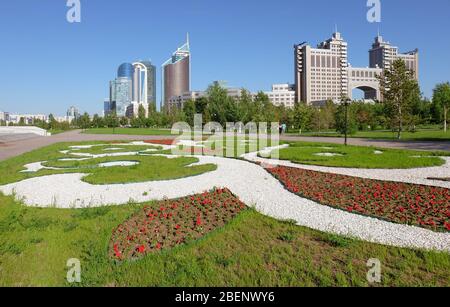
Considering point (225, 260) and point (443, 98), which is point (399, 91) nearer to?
point (443, 98)

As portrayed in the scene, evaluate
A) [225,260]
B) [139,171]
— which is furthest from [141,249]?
[139,171]

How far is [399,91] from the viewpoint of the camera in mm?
31812

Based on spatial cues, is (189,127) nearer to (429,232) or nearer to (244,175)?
(244,175)

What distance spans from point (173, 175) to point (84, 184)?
3.21 meters

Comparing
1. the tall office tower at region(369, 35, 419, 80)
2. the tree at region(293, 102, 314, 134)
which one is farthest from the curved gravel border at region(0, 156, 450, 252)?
the tall office tower at region(369, 35, 419, 80)

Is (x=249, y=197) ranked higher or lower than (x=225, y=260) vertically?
higher

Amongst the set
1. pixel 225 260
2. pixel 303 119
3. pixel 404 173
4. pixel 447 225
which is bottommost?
pixel 225 260

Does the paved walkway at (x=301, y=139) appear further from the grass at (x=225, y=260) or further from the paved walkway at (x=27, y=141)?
the grass at (x=225, y=260)

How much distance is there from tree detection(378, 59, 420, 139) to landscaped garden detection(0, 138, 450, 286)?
26.1 m

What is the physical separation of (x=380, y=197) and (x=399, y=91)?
2839 centimetres

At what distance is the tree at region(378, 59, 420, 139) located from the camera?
1236 inches

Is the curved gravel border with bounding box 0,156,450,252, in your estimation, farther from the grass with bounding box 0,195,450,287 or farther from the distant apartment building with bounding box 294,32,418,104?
the distant apartment building with bounding box 294,32,418,104

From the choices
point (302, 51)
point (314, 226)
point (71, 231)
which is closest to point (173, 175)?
point (71, 231)

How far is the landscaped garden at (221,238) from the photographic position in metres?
4.17
